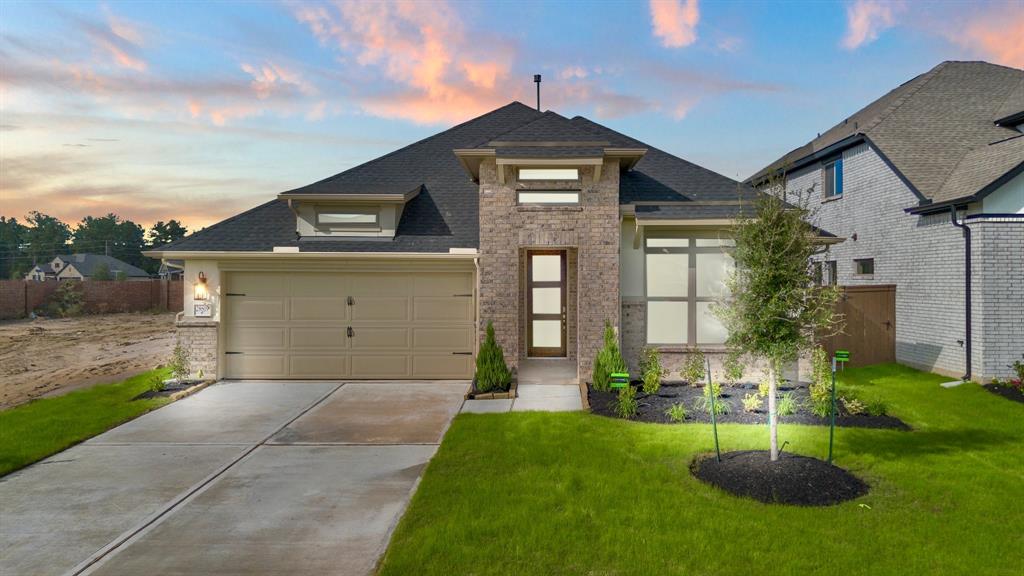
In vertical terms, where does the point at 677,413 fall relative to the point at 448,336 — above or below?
below

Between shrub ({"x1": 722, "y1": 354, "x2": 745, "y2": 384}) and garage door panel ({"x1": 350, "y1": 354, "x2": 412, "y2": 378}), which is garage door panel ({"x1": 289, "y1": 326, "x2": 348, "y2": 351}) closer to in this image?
garage door panel ({"x1": 350, "y1": 354, "x2": 412, "y2": 378})

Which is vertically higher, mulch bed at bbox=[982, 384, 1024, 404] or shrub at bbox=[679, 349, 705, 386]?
shrub at bbox=[679, 349, 705, 386]

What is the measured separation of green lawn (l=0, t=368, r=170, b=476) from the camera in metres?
7.68

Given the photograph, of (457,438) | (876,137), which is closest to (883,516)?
(457,438)

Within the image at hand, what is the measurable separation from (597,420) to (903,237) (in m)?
10.6

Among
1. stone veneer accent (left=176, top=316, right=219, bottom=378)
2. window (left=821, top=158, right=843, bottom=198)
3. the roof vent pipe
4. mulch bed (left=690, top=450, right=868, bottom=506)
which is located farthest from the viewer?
window (left=821, top=158, right=843, bottom=198)

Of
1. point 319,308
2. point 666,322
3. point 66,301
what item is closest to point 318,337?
point 319,308

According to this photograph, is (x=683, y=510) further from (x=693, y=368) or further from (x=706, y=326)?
(x=706, y=326)

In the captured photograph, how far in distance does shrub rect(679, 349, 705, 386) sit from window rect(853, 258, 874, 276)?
771 cm

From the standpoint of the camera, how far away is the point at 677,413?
868 centimetres

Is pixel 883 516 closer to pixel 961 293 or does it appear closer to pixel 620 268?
pixel 620 268

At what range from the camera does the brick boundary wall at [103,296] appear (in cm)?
3322

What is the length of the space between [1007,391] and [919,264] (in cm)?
370

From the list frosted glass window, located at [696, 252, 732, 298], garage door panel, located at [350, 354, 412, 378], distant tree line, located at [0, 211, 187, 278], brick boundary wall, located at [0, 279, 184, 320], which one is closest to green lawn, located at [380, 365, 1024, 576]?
frosted glass window, located at [696, 252, 732, 298]
